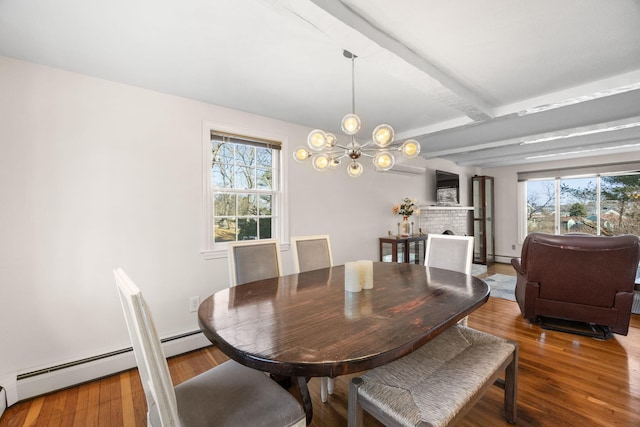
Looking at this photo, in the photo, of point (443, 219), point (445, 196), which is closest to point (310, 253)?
point (443, 219)

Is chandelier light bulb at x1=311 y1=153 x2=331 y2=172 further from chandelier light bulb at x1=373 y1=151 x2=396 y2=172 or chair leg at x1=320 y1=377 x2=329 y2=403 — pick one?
chair leg at x1=320 y1=377 x2=329 y2=403

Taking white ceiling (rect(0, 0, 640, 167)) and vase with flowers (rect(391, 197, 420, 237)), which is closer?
white ceiling (rect(0, 0, 640, 167))

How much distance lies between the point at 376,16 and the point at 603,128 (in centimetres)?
360

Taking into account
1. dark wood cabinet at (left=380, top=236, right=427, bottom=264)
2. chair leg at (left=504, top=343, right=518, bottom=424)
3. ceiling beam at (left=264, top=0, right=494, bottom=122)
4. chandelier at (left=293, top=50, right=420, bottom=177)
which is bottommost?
chair leg at (left=504, top=343, right=518, bottom=424)

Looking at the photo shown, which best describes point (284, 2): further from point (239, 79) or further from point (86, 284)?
point (86, 284)

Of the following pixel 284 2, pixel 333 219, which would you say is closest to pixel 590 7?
pixel 284 2

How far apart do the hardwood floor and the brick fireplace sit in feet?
9.57

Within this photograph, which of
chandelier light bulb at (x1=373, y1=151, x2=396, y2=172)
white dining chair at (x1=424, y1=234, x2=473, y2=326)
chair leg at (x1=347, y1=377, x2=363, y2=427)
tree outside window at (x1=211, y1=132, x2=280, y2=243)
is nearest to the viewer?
chair leg at (x1=347, y1=377, x2=363, y2=427)

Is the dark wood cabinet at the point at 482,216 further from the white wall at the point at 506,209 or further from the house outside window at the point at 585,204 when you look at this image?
the house outside window at the point at 585,204

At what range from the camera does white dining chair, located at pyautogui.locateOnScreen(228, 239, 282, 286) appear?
2137 mm

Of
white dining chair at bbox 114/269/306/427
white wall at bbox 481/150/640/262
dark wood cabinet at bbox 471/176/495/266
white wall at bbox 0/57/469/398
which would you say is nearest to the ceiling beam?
white dining chair at bbox 114/269/306/427

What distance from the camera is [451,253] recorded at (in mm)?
2506

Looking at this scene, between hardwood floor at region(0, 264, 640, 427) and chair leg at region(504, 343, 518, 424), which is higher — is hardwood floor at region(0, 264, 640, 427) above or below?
below

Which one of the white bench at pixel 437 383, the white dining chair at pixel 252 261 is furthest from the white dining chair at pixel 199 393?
the white dining chair at pixel 252 261
